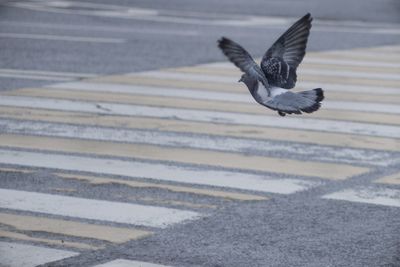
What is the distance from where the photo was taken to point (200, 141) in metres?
7.72

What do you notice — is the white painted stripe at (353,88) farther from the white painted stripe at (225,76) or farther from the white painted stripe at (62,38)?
the white painted stripe at (62,38)

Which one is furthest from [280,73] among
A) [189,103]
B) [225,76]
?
[225,76]

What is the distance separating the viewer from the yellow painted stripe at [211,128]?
7.77m

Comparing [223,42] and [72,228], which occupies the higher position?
[223,42]

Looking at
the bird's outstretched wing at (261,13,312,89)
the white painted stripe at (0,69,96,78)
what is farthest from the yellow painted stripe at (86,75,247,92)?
the bird's outstretched wing at (261,13,312,89)

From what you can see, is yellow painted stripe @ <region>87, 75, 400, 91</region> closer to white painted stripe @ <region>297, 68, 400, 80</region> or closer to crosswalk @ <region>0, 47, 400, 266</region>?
crosswalk @ <region>0, 47, 400, 266</region>

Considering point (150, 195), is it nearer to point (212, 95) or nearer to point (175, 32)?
point (212, 95)

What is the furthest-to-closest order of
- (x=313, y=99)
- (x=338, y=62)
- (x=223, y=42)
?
1. (x=338, y=62)
2. (x=223, y=42)
3. (x=313, y=99)

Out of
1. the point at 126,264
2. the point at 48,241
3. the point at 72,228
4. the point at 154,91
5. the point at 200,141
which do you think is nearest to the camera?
the point at 126,264

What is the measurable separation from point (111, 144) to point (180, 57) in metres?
4.45

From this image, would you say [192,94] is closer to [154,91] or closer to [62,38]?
[154,91]

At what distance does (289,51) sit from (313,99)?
40 cm

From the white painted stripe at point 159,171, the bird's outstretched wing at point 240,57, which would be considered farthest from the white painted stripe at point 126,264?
the white painted stripe at point 159,171

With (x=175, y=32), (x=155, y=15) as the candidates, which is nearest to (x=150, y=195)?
(x=175, y=32)
